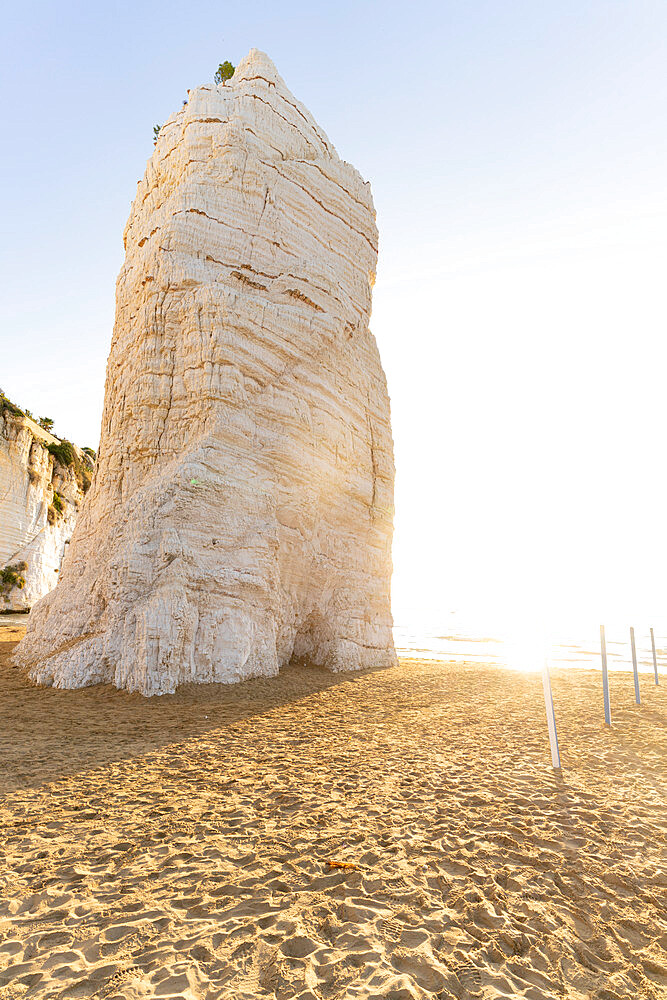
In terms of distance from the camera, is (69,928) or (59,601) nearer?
(69,928)

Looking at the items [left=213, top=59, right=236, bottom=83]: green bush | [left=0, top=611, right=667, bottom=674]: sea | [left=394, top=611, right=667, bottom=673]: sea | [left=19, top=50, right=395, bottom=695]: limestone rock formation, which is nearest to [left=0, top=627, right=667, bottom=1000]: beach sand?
[left=19, top=50, right=395, bottom=695]: limestone rock formation

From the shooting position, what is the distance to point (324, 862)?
363 centimetres

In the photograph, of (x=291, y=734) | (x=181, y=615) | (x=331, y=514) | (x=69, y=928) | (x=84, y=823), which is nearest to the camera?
(x=69, y=928)

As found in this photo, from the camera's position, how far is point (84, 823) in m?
4.14

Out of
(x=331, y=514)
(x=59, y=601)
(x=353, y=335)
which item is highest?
(x=353, y=335)

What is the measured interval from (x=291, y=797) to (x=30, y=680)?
7.99m

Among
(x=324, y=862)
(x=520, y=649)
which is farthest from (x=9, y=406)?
(x=520, y=649)

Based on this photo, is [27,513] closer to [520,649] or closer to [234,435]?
[234,435]

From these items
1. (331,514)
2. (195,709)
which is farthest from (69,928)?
(331,514)

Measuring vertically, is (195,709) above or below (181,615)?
below

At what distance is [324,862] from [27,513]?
1233 inches

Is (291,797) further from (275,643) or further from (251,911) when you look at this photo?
(275,643)

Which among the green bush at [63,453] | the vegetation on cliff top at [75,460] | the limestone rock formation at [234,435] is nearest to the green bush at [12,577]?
the vegetation on cliff top at [75,460]

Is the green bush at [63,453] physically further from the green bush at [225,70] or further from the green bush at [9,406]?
the green bush at [225,70]
